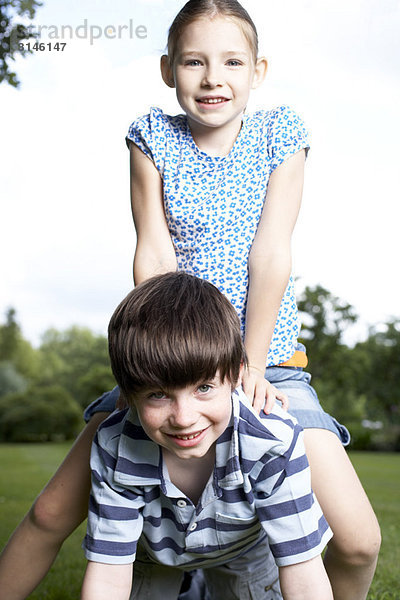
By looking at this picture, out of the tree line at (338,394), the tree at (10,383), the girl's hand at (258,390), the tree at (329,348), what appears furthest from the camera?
the tree at (10,383)

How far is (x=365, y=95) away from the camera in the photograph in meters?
9.63

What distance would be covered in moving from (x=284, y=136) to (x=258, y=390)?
2.98 feet

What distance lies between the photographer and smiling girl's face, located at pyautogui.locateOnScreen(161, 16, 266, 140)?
7.38 feet

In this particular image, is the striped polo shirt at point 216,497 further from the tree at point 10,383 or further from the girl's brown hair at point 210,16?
the tree at point 10,383

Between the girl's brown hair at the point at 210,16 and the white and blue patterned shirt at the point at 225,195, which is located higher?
the girl's brown hair at the point at 210,16

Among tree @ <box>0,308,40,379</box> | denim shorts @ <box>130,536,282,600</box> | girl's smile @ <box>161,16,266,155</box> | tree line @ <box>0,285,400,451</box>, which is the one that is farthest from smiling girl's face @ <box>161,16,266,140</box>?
tree @ <box>0,308,40,379</box>

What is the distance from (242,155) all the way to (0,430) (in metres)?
18.8

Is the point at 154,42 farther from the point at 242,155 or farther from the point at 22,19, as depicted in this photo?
the point at 22,19

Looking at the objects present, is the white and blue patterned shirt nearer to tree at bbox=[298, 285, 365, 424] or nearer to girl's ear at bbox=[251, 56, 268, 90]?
girl's ear at bbox=[251, 56, 268, 90]

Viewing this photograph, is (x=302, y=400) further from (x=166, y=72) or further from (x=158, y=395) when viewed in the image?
(x=166, y=72)

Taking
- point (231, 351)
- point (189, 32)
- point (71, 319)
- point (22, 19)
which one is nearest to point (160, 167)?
point (189, 32)

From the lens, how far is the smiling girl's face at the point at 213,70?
2.25 m

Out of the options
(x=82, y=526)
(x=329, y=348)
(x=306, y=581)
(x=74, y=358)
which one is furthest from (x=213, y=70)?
(x=74, y=358)

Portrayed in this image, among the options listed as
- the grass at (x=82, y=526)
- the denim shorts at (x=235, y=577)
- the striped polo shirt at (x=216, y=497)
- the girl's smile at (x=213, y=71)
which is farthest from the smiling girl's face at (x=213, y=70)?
the grass at (x=82, y=526)
